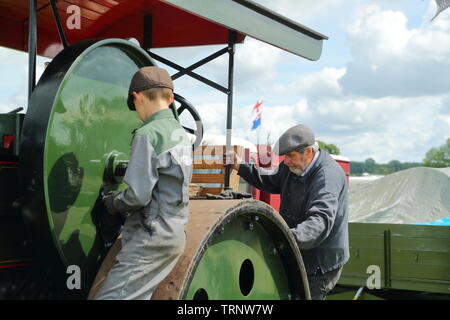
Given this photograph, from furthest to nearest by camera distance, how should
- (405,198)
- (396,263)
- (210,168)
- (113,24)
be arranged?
1. (405,198)
2. (396,263)
3. (210,168)
4. (113,24)

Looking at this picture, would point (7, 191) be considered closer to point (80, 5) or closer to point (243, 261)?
point (243, 261)

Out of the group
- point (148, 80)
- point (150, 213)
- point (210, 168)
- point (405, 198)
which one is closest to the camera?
point (150, 213)

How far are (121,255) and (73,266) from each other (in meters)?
0.31

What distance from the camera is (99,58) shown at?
7.88 feet

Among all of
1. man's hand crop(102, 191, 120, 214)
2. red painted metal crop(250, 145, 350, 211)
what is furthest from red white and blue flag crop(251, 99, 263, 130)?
man's hand crop(102, 191, 120, 214)

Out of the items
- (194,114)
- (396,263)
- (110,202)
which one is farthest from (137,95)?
(396,263)

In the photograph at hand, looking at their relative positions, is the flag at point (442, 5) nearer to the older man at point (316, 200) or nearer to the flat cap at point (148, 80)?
the older man at point (316, 200)

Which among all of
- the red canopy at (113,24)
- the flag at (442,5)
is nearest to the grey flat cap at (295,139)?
the red canopy at (113,24)

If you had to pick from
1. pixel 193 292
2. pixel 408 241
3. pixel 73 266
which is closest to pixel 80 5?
pixel 73 266

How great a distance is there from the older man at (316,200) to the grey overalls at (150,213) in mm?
1425

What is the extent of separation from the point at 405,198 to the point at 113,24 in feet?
32.7

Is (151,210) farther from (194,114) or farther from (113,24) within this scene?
(113,24)

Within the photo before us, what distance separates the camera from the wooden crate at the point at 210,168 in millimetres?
4387

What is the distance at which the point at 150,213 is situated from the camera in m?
2.04
